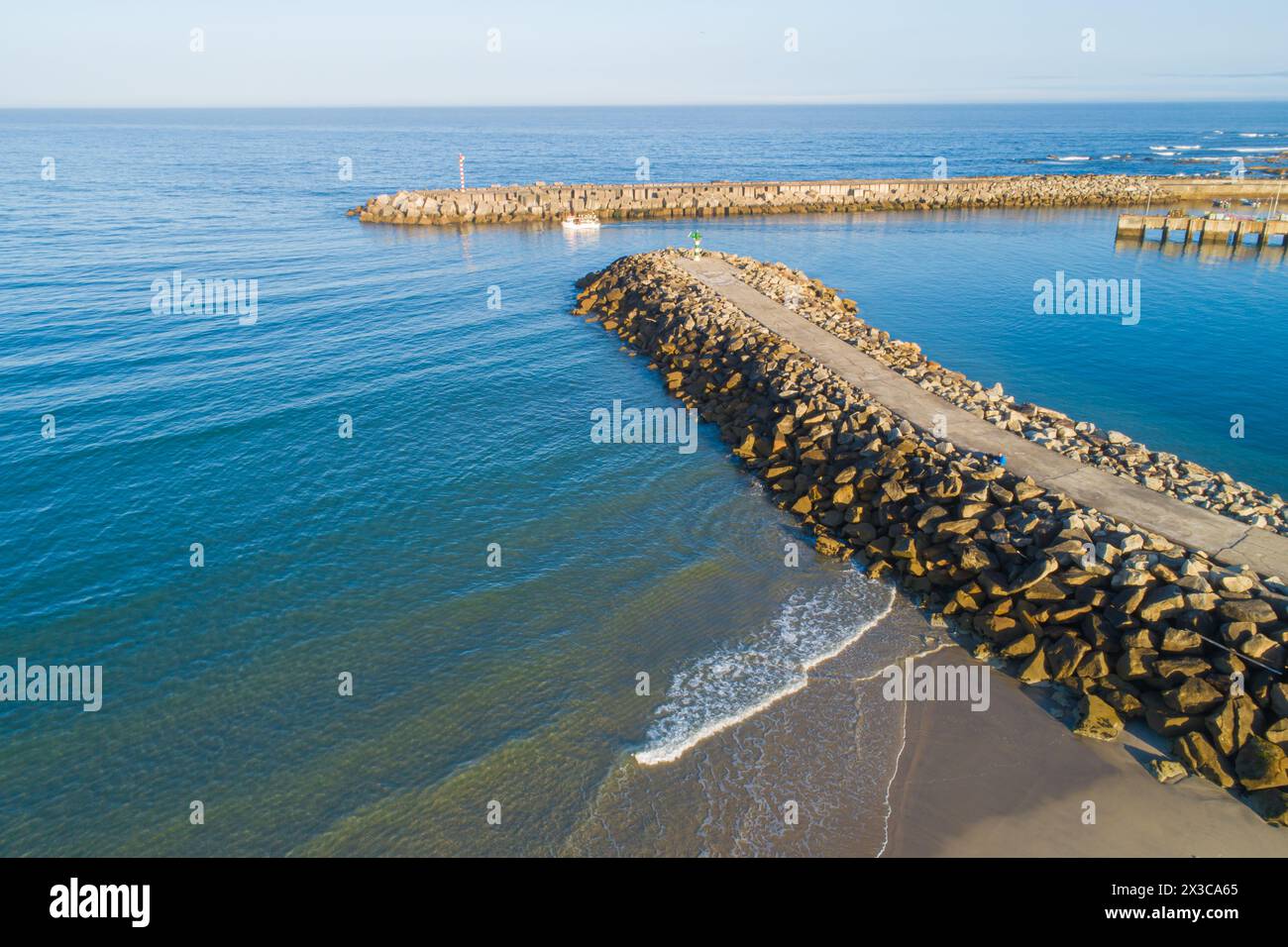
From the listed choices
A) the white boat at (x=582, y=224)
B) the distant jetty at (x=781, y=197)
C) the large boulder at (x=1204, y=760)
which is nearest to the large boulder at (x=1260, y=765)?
the large boulder at (x=1204, y=760)

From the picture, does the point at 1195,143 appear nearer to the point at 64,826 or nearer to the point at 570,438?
the point at 570,438

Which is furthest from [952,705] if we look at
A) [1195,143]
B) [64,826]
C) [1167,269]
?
[1195,143]

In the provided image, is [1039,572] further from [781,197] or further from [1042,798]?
[781,197]

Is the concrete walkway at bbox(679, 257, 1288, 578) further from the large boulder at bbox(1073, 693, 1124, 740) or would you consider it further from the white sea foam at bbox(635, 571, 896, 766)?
the white sea foam at bbox(635, 571, 896, 766)

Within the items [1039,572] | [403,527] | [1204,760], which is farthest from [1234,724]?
[403,527]

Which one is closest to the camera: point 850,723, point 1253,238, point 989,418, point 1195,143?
point 850,723

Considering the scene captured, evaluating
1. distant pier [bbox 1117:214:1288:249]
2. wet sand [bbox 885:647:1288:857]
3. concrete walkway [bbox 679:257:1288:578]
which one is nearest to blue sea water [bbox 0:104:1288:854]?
distant pier [bbox 1117:214:1288:249]
